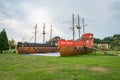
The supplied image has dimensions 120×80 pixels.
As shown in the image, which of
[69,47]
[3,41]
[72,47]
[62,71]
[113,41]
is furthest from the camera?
[113,41]

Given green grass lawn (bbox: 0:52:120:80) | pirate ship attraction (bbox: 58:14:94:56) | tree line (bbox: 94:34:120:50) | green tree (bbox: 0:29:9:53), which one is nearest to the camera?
green grass lawn (bbox: 0:52:120:80)

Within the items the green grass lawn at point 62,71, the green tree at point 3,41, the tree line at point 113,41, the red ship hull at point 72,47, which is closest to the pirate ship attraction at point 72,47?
the red ship hull at point 72,47

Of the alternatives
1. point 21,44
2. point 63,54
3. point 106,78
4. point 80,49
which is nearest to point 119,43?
point 21,44

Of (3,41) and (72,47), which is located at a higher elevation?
(3,41)

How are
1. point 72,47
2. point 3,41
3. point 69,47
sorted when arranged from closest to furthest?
point 69,47 → point 72,47 → point 3,41

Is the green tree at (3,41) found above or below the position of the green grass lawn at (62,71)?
above

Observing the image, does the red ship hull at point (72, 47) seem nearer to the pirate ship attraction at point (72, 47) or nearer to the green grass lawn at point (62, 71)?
the pirate ship attraction at point (72, 47)

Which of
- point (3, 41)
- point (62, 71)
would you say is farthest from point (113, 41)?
point (62, 71)

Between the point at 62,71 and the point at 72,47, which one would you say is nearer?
the point at 62,71

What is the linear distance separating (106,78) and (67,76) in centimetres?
188

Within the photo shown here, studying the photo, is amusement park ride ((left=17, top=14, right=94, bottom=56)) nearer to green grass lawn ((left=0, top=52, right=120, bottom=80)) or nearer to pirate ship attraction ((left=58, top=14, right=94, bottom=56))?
pirate ship attraction ((left=58, top=14, right=94, bottom=56))

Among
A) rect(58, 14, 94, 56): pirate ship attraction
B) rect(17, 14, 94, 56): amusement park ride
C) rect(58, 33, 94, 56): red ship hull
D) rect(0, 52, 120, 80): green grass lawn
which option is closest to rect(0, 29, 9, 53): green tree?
rect(17, 14, 94, 56): amusement park ride

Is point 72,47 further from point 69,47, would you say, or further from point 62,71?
point 62,71

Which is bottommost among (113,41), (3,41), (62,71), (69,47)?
(62,71)
